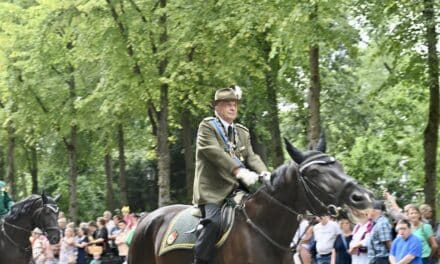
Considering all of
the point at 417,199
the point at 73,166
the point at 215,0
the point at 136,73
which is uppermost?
the point at 215,0

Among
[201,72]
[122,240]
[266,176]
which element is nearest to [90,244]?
[122,240]

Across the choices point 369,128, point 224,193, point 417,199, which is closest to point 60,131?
point 369,128

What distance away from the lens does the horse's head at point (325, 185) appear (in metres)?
7.68

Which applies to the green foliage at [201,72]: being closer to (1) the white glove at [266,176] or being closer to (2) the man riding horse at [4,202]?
(2) the man riding horse at [4,202]

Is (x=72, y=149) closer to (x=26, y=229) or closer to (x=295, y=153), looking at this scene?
(x=26, y=229)

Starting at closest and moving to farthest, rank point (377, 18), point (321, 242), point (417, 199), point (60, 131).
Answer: point (321, 242) < point (377, 18) < point (60, 131) < point (417, 199)

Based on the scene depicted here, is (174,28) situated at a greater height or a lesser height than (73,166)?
greater

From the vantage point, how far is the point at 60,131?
101 ft

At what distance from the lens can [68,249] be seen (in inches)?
900

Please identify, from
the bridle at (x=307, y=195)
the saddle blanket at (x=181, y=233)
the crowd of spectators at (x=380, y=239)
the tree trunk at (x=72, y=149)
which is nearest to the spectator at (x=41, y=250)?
the crowd of spectators at (x=380, y=239)

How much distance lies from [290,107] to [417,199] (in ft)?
28.9

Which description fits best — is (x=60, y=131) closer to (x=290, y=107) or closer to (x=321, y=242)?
(x=290, y=107)

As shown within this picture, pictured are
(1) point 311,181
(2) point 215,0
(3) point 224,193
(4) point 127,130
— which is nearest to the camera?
(1) point 311,181

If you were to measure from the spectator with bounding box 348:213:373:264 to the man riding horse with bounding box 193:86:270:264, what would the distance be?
604 centimetres
